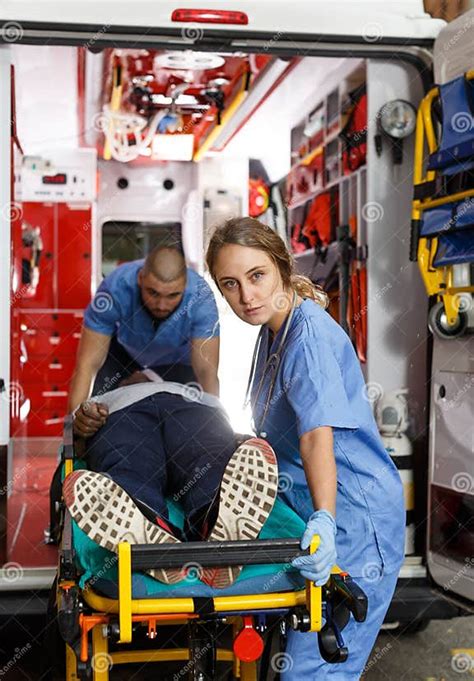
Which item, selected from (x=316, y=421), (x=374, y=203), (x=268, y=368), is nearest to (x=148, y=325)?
(x=374, y=203)

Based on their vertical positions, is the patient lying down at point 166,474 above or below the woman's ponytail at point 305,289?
A: below

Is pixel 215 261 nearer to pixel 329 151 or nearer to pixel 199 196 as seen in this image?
pixel 329 151

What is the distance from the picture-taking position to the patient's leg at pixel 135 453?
7.86 ft

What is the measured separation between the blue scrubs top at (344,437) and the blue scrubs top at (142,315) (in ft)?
4.97

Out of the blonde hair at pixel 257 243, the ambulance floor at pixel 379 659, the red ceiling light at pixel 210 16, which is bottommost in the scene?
the ambulance floor at pixel 379 659

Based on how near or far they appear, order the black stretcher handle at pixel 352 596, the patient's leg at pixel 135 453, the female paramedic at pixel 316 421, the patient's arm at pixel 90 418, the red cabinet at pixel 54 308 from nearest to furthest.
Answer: the black stretcher handle at pixel 352 596 → the female paramedic at pixel 316 421 → the patient's leg at pixel 135 453 → the patient's arm at pixel 90 418 → the red cabinet at pixel 54 308

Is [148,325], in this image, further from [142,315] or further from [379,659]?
[379,659]

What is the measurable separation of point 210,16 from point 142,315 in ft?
4.30

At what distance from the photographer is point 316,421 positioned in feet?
6.93

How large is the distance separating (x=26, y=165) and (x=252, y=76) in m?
3.38

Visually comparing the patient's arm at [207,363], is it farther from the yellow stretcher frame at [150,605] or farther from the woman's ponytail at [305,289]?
the yellow stretcher frame at [150,605]

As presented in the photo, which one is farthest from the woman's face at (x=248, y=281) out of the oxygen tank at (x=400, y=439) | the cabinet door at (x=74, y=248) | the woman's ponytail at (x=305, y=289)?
the cabinet door at (x=74, y=248)

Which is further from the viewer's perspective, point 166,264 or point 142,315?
point 142,315

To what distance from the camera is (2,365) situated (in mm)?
3268
